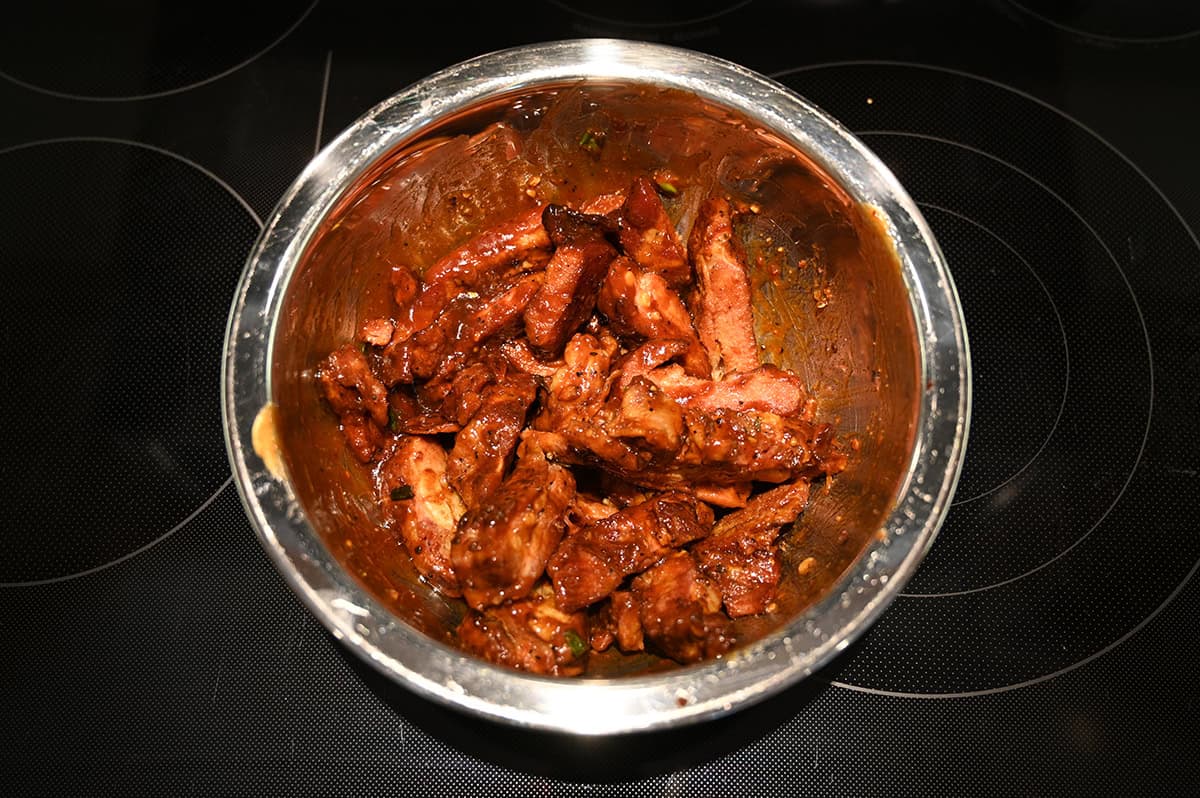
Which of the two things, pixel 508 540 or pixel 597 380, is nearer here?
pixel 508 540

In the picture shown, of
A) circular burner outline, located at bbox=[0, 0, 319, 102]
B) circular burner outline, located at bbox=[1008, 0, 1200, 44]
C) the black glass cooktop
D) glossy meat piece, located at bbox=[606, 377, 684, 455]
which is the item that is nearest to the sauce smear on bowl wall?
glossy meat piece, located at bbox=[606, 377, 684, 455]

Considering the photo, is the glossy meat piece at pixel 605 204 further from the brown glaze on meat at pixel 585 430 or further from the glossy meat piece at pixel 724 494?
the glossy meat piece at pixel 724 494

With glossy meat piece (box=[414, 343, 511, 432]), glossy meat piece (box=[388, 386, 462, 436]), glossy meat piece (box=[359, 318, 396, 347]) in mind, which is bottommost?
glossy meat piece (box=[388, 386, 462, 436])

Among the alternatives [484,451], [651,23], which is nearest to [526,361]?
[484,451]

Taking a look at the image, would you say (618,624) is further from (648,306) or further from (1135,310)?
(1135,310)

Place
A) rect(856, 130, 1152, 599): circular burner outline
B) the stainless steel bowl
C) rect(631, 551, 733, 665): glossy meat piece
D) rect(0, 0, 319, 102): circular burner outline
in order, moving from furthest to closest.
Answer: rect(0, 0, 319, 102): circular burner outline
rect(856, 130, 1152, 599): circular burner outline
rect(631, 551, 733, 665): glossy meat piece
the stainless steel bowl

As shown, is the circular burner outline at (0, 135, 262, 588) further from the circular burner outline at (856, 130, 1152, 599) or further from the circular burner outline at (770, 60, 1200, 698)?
the circular burner outline at (856, 130, 1152, 599)
